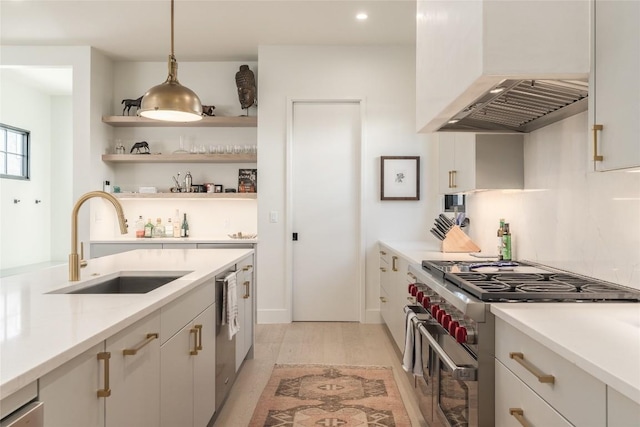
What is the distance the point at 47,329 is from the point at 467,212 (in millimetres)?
3267

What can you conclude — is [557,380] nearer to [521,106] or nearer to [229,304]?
[521,106]

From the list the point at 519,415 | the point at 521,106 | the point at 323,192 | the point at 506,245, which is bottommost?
the point at 519,415

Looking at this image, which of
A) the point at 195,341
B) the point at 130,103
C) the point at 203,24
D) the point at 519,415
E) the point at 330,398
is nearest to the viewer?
the point at 519,415

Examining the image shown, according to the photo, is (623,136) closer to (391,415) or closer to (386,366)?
(391,415)

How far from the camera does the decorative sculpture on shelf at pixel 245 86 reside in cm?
491

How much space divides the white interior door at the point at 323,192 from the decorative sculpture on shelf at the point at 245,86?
1.65ft

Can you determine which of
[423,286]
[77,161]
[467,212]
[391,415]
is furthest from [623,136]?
[77,161]

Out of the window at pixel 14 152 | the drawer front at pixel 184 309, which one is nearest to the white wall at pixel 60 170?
the window at pixel 14 152

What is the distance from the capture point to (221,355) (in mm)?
2566

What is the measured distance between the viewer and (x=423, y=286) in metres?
2.53

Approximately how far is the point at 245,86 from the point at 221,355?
3.18 meters

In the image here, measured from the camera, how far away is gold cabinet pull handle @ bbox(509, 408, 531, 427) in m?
1.34

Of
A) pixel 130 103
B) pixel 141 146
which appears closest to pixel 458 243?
pixel 141 146

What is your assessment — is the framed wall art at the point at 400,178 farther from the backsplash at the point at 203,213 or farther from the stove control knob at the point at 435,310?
the stove control knob at the point at 435,310
